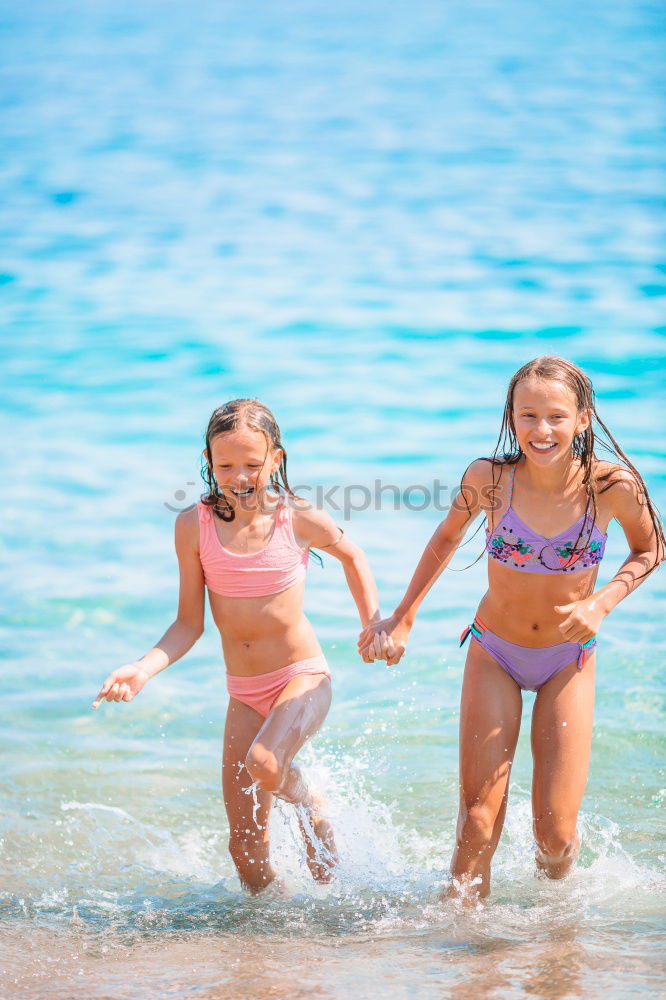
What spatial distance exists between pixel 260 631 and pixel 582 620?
1246 millimetres

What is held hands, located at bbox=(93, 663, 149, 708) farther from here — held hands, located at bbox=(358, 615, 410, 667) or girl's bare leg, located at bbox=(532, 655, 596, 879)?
girl's bare leg, located at bbox=(532, 655, 596, 879)

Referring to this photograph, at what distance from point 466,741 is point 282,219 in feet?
49.5

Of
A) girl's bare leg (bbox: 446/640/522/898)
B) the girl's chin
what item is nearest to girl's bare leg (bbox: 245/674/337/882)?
girl's bare leg (bbox: 446/640/522/898)

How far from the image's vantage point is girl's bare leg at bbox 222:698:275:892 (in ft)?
14.3

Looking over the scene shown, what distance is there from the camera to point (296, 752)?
13.6 feet

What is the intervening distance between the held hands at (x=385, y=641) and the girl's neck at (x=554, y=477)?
2.35 feet

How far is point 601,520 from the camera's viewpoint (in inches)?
164

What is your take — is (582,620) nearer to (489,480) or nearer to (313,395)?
(489,480)

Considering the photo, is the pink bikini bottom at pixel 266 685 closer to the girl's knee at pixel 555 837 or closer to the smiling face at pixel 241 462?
the smiling face at pixel 241 462

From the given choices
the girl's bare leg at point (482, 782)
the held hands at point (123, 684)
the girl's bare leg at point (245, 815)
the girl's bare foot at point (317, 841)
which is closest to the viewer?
the held hands at point (123, 684)

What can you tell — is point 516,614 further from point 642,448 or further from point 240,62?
point 240,62

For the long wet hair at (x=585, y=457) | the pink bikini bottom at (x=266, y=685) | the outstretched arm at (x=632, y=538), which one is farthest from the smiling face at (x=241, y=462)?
the outstretched arm at (x=632, y=538)

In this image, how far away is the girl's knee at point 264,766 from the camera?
13.2 ft

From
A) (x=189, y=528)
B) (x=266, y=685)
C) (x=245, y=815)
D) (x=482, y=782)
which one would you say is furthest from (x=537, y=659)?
(x=189, y=528)
